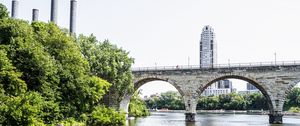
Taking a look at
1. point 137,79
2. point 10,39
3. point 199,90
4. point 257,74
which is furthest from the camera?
point 137,79

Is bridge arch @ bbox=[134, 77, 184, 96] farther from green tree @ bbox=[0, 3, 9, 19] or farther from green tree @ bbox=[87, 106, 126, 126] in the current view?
green tree @ bbox=[0, 3, 9, 19]

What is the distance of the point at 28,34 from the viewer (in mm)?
25969

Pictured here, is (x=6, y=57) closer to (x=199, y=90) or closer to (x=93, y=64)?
(x=93, y=64)

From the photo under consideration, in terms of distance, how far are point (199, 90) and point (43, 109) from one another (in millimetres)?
26029

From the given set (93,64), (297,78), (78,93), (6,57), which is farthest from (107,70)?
(297,78)

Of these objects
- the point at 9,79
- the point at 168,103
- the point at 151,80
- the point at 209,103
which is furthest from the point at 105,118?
the point at 168,103

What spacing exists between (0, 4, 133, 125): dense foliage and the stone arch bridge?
17.1m

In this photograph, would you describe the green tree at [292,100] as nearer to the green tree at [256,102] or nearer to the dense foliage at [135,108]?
the green tree at [256,102]

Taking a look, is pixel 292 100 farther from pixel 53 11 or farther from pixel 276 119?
pixel 53 11

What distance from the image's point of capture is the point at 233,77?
47312 mm

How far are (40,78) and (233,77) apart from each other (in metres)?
27.1

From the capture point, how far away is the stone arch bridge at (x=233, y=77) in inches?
1714

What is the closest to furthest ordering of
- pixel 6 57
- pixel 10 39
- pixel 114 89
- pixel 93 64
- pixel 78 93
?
pixel 6 57, pixel 10 39, pixel 78 93, pixel 93 64, pixel 114 89

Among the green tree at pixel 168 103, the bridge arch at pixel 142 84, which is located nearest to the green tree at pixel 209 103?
the green tree at pixel 168 103
